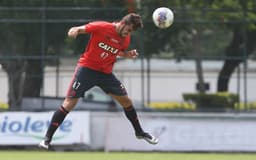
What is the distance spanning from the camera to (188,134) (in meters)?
19.0

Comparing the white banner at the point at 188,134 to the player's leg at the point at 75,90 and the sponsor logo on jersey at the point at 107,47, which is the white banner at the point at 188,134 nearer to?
the player's leg at the point at 75,90

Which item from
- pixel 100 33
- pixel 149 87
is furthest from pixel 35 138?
pixel 100 33

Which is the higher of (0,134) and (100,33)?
(100,33)

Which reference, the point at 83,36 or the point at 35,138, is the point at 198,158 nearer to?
the point at 35,138

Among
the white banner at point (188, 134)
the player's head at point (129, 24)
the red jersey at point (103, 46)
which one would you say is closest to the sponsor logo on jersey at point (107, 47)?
the red jersey at point (103, 46)

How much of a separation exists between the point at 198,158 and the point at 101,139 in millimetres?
3939

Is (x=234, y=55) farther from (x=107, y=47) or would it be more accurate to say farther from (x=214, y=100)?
(x=107, y=47)

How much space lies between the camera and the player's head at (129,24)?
12297mm

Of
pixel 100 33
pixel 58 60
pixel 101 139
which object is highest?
pixel 100 33

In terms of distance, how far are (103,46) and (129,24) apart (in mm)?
593

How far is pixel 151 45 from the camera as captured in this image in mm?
21562

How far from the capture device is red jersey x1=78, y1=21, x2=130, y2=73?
1258cm

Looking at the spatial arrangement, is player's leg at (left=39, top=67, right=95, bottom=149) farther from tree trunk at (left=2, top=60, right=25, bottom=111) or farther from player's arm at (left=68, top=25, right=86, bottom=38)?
tree trunk at (left=2, top=60, right=25, bottom=111)

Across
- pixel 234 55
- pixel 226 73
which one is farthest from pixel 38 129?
Answer: pixel 226 73
